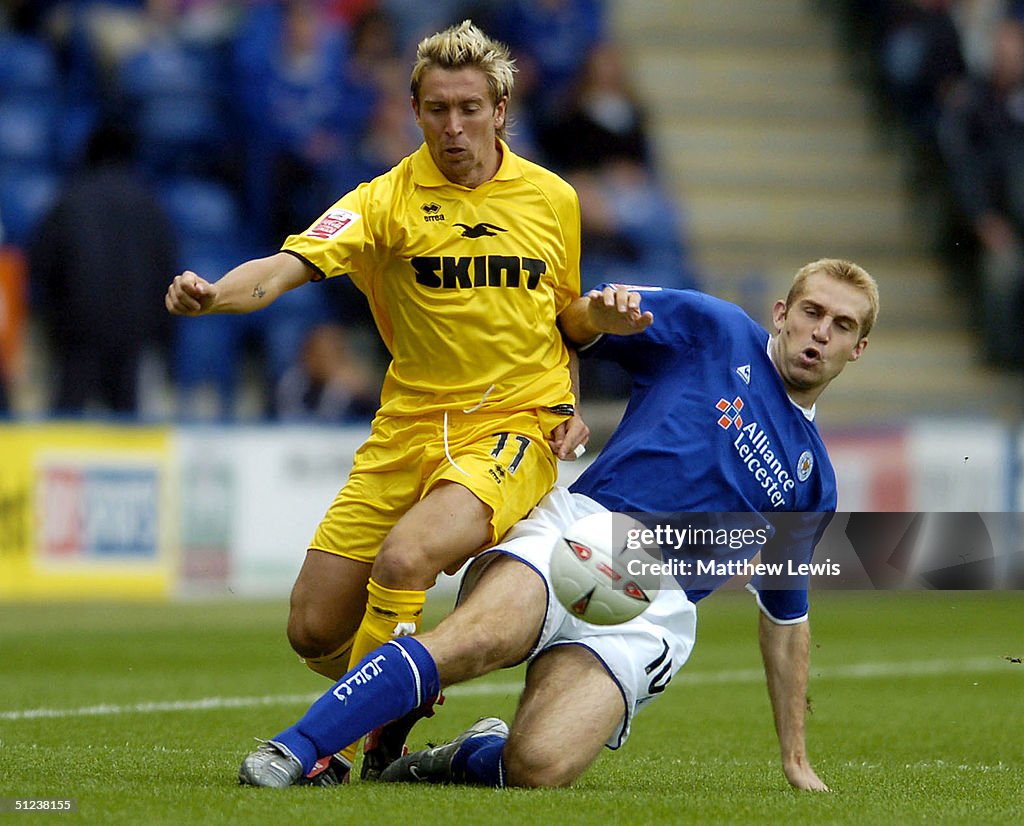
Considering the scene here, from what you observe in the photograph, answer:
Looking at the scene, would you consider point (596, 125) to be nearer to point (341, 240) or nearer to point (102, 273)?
point (102, 273)

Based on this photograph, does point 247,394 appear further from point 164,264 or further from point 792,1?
point 792,1

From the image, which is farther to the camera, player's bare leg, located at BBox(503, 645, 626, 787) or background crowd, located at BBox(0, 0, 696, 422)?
background crowd, located at BBox(0, 0, 696, 422)

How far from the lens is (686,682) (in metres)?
9.21

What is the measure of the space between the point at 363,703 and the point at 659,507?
1.19 metres

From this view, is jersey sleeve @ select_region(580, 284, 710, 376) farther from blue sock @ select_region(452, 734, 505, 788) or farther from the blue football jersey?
blue sock @ select_region(452, 734, 505, 788)

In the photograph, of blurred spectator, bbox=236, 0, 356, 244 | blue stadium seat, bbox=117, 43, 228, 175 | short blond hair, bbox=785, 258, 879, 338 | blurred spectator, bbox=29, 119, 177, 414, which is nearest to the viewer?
short blond hair, bbox=785, 258, 879, 338

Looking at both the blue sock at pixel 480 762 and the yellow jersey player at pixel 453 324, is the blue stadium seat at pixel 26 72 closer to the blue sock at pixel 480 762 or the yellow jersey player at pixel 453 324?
the yellow jersey player at pixel 453 324

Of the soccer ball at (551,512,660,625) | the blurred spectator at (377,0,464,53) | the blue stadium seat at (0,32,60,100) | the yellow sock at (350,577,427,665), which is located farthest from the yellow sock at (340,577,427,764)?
the blurred spectator at (377,0,464,53)

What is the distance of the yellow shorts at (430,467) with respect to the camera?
226 inches

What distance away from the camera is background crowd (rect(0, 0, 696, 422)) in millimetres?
12891

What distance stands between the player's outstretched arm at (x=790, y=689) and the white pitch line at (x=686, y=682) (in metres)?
2.82

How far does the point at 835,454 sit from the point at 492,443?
26.3ft

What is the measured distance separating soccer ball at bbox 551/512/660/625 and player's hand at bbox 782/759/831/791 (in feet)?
2.09

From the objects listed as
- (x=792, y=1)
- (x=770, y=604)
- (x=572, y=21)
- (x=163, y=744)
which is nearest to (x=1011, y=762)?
(x=770, y=604)
